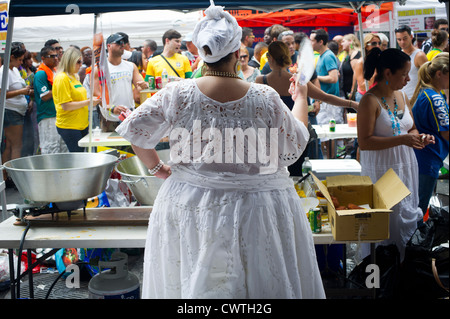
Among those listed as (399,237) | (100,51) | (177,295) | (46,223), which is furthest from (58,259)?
(399,237)

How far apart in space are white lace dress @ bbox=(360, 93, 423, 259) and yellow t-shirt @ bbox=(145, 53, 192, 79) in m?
3.75

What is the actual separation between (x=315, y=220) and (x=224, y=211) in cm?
95

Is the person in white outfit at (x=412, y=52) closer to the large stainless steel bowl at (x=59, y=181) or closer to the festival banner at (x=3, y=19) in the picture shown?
the festival banner at (x=3, y=19)

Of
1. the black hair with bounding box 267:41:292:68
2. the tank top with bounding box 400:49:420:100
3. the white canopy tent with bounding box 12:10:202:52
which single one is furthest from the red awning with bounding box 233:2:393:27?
the black hair with bounding box 267:41:292:68

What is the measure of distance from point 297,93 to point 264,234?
2.30 feet

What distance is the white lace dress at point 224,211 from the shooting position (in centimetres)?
195

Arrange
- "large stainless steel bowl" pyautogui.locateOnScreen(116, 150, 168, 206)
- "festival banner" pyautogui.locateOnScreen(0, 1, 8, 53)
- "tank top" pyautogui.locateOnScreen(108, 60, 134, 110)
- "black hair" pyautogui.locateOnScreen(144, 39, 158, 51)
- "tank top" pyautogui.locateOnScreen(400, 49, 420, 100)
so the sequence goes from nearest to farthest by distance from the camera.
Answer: "large stainless steel bowl" pyautogui.locateOnScreen(116, 150, 168, 206)
"festival banner" pyautogui.locateOnScreen(0, 1, 8, 53)
"tank top" pyautogui.locateOnScreen(108, 60, 134, 110)
"tank top" pyautogui.locateOnScreen(400, 49, 420, 100)
"black hair" pyautogui.locateOnScreen(144, 39, 158, 51)

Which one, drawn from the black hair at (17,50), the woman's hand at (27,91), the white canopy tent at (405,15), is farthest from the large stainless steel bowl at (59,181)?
the white canopy tent at (405,15)

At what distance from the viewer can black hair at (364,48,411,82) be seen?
346 centimetres

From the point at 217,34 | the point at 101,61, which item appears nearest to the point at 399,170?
the point at 217,34

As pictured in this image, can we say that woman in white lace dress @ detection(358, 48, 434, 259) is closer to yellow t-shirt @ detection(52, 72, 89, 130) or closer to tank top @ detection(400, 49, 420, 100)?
tank top @ detection(400, 49, 420, 100)

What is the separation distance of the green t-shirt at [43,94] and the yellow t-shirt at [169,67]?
4.42ft

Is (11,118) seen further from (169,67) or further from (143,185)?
(143,185)

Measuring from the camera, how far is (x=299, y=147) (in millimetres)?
2127
